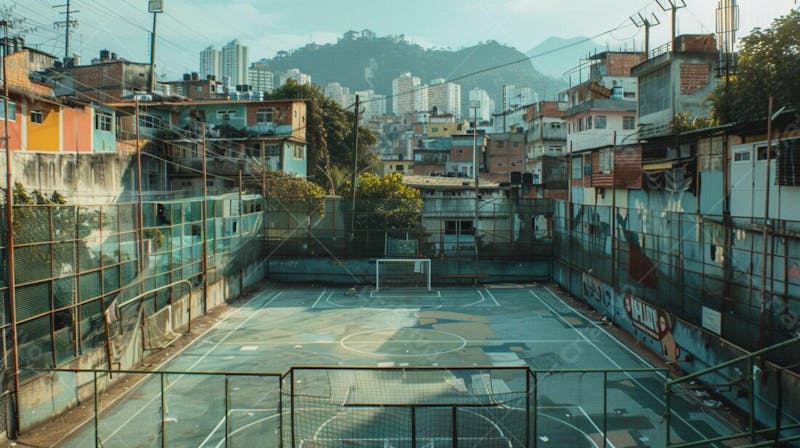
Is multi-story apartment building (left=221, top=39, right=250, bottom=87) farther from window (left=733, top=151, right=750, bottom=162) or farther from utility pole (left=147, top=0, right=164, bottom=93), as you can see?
window (left=733, top=151, right=750, bottom=162)

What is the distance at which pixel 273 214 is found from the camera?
35.0m

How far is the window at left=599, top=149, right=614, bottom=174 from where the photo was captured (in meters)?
24.3

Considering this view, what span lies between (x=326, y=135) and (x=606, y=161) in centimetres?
3016

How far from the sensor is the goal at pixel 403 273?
3350 centimetres

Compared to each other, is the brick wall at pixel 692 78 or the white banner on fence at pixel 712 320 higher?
the brick wall at pixel 692 78

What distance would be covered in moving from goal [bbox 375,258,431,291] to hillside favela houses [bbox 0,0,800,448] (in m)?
0.16

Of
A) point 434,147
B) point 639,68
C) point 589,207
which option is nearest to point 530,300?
point 589,207

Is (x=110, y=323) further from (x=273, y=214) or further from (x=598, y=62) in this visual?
(x=598, y=62)

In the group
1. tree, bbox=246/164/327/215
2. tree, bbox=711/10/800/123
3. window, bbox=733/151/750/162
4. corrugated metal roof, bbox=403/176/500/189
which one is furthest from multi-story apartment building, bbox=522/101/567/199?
window, bbox=733/151/750/162

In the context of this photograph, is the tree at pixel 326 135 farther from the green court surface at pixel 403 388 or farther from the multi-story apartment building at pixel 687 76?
the multi-story apartment building at pixel 687 76

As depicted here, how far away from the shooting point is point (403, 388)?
54.6 feet

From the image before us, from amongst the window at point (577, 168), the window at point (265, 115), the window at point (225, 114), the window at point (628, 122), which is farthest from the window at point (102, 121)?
the window at point (628, 122)

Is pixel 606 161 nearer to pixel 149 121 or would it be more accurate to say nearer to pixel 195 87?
pixel 149 121

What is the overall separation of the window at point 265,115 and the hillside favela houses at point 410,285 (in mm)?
144
